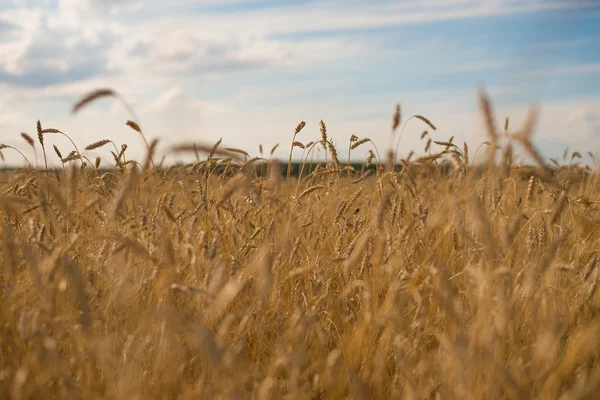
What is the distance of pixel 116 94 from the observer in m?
2.26

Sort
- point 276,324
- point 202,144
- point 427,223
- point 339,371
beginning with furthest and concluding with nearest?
point 427,223 → point 276,324 → point 202,144 → point 339,371

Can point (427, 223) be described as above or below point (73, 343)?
above

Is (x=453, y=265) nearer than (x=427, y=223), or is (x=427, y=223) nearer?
(x=427, y=223)

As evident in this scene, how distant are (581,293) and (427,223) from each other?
2.47ft

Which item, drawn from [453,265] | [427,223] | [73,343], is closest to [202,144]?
[73,343]

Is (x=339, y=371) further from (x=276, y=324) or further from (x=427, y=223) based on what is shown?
(x=427, y=223)

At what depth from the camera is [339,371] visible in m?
1.93

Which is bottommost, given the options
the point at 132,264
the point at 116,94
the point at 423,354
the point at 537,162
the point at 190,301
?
the point at 423,354

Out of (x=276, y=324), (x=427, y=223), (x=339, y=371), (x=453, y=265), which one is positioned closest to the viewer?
(x=339, y=371)

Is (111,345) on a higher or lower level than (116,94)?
lower

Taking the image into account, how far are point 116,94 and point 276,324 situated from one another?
1.16 metres

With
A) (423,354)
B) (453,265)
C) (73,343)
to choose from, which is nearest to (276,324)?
(423,354)

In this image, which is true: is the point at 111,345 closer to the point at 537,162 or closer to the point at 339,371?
the point at 339,371

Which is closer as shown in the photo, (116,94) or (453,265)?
(116,94)
